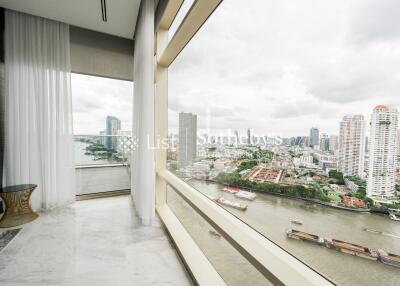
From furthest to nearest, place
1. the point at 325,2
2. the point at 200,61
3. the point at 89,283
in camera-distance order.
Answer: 1. the point at 200,61
2. the point at 89,283
3. the point at 325,2

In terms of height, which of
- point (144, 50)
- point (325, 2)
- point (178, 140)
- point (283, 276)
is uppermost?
point (144, 50)

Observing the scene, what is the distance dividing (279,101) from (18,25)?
3453mm

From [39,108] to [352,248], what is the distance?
340 centimetres

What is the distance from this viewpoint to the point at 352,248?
1.69 ft

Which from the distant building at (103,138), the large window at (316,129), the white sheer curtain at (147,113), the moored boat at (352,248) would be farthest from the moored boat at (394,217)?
the distant building at (103,138)

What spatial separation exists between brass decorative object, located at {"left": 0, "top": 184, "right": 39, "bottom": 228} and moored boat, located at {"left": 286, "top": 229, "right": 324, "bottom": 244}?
291 cm

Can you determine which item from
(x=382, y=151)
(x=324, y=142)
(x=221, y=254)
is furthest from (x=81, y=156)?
(x=382, y=151)

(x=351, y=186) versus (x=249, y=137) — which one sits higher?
(x=249, y=137)

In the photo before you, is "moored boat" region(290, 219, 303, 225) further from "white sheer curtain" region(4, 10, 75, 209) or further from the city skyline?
"white sheer curtain" region(4, 10, 75, 209)

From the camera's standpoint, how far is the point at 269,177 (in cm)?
82

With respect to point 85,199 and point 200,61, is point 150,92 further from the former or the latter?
point 85,199

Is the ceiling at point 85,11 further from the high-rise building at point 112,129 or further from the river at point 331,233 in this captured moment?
the river at point 331,233

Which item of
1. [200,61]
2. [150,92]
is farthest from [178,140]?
[200,61]

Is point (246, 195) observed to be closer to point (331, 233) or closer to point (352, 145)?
point (331, 233)
